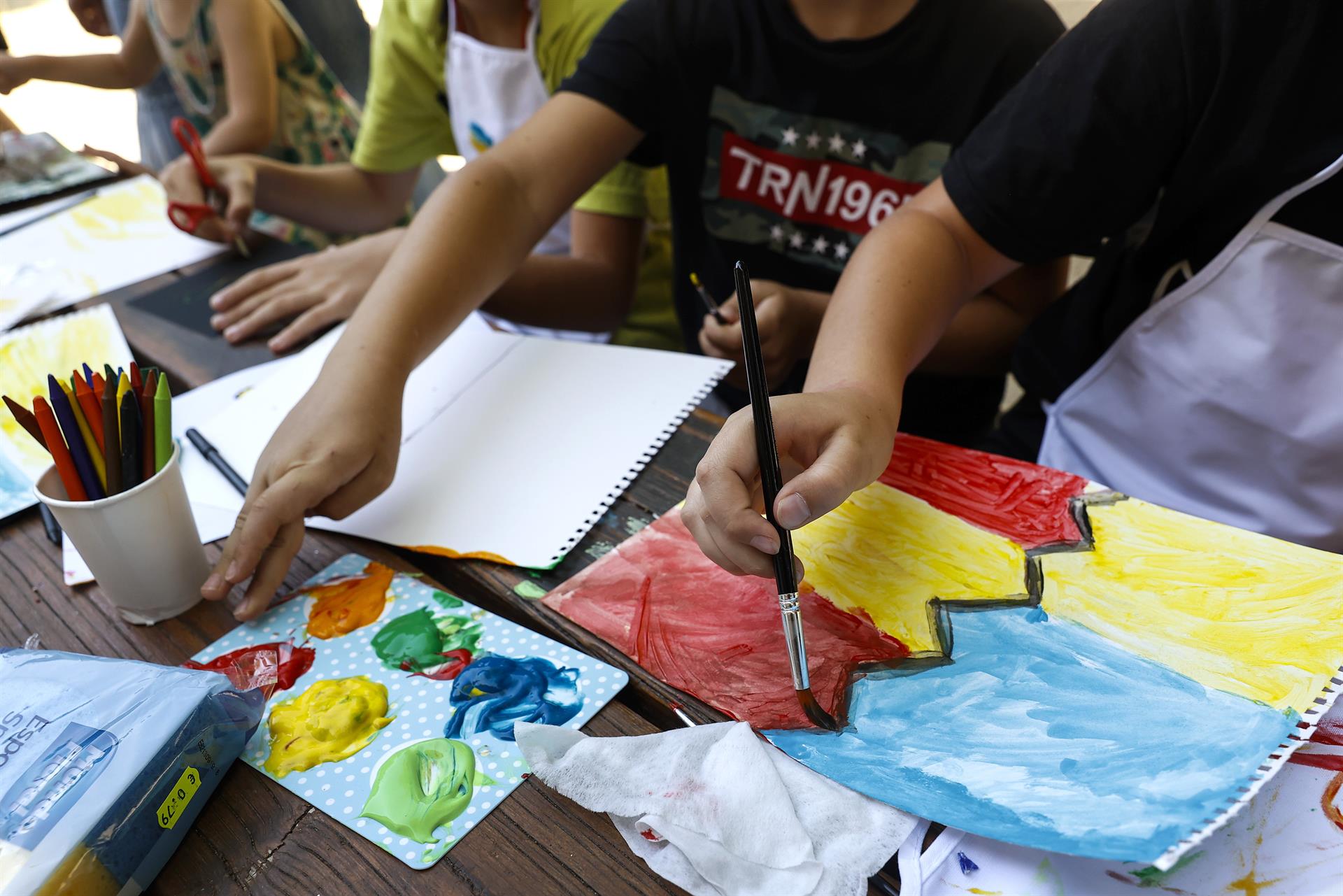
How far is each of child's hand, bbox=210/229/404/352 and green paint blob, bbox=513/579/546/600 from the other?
0.44 metres

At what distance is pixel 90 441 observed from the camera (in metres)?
0.49

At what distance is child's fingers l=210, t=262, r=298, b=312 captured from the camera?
90cm

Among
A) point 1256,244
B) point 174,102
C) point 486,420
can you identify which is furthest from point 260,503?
point 174,102

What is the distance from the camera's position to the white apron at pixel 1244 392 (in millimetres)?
589

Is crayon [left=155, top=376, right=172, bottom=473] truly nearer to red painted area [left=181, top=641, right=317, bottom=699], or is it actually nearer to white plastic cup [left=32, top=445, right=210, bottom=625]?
white plastic cup [left=32, top=445, right=210, bottom=625]

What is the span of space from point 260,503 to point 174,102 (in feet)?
5.42

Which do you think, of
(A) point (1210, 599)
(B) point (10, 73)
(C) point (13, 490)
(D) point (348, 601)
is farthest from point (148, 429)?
(B) point (10, 73)

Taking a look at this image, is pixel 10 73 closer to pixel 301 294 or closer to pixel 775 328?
pixel 301 294

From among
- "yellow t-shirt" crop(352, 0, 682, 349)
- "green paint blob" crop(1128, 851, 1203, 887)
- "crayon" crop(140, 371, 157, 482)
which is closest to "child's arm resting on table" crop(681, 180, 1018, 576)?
"green paint blob" crop(1128, 851, 1203, 887)

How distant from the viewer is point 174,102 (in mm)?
1811

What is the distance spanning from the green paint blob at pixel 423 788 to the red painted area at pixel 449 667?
44mm

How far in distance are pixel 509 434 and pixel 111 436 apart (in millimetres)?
269

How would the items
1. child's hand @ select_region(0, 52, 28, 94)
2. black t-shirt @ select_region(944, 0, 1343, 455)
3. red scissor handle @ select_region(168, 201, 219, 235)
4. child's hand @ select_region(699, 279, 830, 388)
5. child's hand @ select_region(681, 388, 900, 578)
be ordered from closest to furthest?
child's hand @ select_region(681, 388, 900, 578) < black t-shirt @ select_region(944, 0, 1343, 455) < child's hand @ select_region(699, 279, 830, 388) < red scissor handle @ select_region(168, 201, 219, 235) < child's hand @ select_region(0, 52, 28, 94)

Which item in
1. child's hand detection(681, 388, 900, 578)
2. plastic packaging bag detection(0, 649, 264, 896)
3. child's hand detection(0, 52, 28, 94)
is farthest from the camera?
child's hand detection(0, 52, 28, 94)
